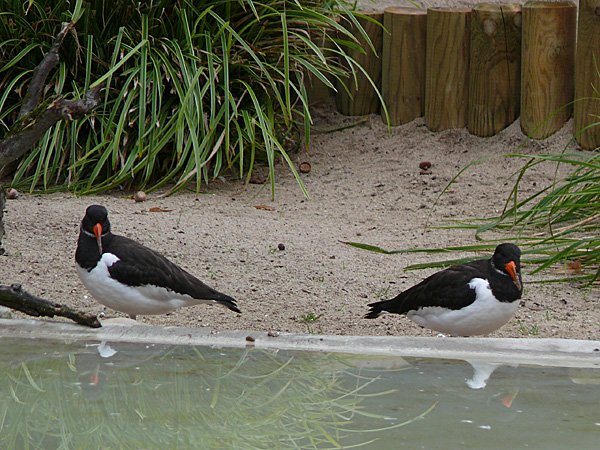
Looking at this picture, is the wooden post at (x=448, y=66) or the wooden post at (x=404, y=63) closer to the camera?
the wooden post at (x=448, y=66)

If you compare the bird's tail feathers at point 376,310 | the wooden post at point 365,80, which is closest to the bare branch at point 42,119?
the bird's tail feathers at point 376,310

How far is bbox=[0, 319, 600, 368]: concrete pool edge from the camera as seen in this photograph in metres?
2.58

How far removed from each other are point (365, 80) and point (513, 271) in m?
3.45

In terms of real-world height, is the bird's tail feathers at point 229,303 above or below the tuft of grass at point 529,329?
above

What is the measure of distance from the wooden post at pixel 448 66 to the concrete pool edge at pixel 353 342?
11.1ft

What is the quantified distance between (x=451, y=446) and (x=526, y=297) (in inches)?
70.1

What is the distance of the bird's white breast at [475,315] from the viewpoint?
9.93 feet

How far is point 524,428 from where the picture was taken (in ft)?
7.03

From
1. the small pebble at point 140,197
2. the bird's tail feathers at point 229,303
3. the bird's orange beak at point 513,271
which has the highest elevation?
the small pebble at point 140,197

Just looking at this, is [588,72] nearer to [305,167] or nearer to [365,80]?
[365,80]

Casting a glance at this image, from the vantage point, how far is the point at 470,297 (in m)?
3.07

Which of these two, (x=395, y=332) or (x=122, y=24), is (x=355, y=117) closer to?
(x=122, y=24)

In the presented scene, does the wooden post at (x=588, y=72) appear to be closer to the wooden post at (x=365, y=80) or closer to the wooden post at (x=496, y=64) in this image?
the wooden post at (x=496, y=64)

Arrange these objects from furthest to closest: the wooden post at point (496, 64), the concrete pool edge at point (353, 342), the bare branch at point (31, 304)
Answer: the wooden post at point (496, 64)
the bare branch at point (31, 304)
the concrete pool edge at point (353, 342)
